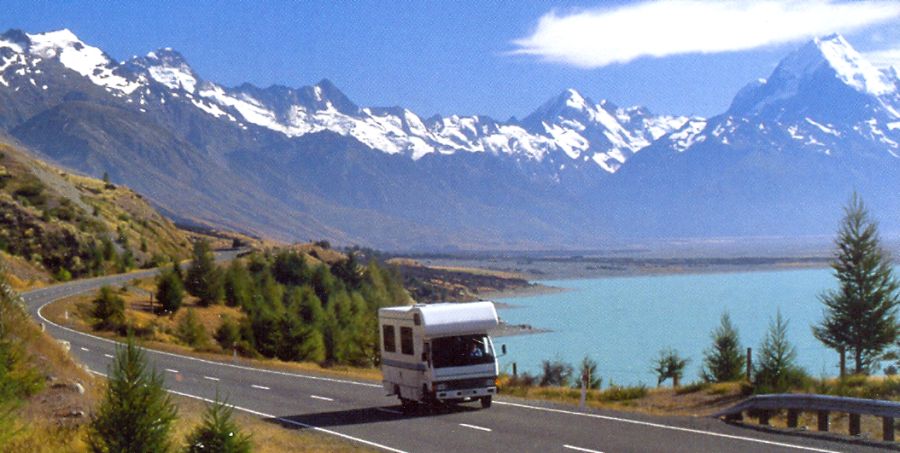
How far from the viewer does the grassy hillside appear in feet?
→ 274

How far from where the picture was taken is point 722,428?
827 inches

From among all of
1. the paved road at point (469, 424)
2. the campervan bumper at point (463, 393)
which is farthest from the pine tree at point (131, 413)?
the campervan bumper at point (463, 393)

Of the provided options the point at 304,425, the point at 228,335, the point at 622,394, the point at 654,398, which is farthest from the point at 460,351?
the point at 228,335

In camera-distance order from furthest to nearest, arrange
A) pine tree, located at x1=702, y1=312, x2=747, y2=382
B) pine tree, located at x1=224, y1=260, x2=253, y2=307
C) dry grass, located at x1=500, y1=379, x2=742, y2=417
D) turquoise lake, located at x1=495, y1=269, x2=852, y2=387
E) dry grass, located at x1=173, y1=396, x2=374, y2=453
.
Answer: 1. turquoise lake, located at x1=495, y1=269, x2=852, y2=387
2. pine tree, located at x1=224, y1=260, x2=253, y2=307
3. pine tree, located at x1=702, y1=312, x2=747, y2=382
4. dry grass, located at x1=500, y1=379, x2=742, y2=417
5. dry grass, located at x1=173, y1=396, x2=374, y2=453

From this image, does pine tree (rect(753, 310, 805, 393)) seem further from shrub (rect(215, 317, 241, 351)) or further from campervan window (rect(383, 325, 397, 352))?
shrub (rect(215, 317, 241, 351))

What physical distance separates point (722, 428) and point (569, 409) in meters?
5.26

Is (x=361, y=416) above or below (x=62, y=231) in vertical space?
below

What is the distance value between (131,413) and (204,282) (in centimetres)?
5835

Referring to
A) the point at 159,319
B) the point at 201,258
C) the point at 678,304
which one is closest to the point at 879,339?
the point at 159,319

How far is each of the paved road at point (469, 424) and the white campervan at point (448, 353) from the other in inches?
21.8

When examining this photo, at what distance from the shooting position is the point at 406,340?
26000 mm

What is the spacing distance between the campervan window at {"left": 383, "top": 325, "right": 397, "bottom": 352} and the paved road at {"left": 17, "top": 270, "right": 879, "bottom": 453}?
1.41m

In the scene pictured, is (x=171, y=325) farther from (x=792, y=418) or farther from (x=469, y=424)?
(x=792, y=418)

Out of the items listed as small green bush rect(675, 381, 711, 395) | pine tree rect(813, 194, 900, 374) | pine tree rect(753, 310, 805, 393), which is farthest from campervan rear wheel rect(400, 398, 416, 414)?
pine tree rect(813, 194, 900, 374)
